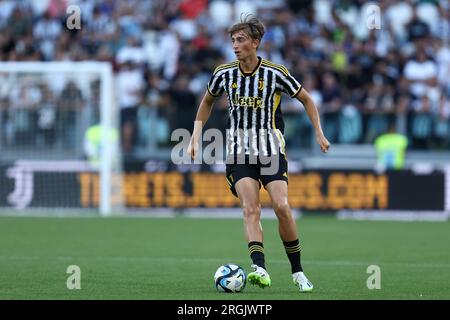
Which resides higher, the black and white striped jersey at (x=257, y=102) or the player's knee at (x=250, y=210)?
the black and white striped jersey at (x=257, y=102)

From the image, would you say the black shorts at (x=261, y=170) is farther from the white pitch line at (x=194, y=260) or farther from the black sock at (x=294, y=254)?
the white pitch line at (x=194, y=260)

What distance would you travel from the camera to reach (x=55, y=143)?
21.0m

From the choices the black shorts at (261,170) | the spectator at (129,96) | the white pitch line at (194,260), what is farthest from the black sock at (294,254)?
the spectator at (129,96)

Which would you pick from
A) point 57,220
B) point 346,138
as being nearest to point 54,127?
point 57,220

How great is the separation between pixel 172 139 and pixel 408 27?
19.3ft

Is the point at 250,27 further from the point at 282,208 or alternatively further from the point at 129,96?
the point at 129,96

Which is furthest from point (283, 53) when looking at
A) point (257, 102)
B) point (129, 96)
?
point (257, 102)

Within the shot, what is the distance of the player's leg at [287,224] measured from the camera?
930cm

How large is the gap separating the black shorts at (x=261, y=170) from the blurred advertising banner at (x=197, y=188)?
1082 cm

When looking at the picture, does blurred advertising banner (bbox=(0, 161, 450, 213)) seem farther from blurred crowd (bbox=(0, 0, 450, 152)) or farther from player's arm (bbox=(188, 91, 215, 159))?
player's arm (bbox=(188, 91, 215, 159))

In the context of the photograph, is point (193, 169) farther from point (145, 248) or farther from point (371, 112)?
point (145, 248)

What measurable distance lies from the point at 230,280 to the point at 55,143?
12337mm

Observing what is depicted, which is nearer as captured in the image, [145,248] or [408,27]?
[145,248]

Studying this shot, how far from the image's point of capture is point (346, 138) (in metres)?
21.0
